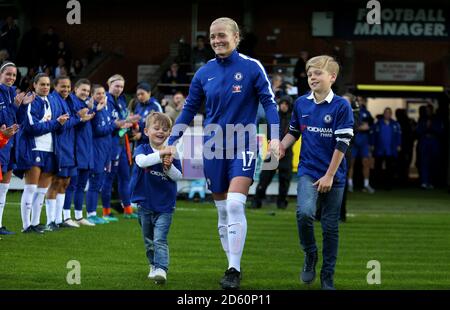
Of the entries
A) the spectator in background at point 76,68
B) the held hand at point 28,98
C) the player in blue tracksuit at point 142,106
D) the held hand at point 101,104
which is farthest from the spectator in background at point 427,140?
the held hand at point 28,98

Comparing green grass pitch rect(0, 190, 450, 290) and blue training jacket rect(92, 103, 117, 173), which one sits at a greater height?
blue training jacket rect(92, 103, 117, 173)

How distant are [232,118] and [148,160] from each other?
0.88m

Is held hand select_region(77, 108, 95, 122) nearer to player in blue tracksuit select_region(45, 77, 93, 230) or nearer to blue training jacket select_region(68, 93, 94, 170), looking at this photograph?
player in blue tracksuit select_region(45, 77, 93, 230)

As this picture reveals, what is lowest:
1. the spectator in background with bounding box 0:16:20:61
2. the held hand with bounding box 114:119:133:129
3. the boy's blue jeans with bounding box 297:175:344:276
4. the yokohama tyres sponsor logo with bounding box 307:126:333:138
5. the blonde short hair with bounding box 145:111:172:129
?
the boy's blue jeans with bounding box 297:175:344:276

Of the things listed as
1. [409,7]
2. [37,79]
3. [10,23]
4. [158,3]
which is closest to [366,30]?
[409,7]

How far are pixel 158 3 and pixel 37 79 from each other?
22.0 m

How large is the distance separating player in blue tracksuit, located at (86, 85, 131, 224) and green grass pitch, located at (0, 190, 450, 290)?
0.68 metres

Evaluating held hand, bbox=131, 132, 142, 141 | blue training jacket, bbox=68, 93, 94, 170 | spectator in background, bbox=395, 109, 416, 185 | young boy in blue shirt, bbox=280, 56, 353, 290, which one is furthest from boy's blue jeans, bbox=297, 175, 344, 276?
spectator in background, bbox=395, 109, 416, 185

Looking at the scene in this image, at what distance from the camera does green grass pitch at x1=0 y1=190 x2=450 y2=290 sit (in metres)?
9.34

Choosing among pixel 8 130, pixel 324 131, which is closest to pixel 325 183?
pixel 324 131

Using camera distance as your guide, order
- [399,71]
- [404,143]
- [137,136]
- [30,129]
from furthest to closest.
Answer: [399,71] < [404,143] < [137,136] < [30,129]

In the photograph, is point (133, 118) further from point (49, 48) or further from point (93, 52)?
point (93, 52)

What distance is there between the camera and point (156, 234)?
9211 mm
